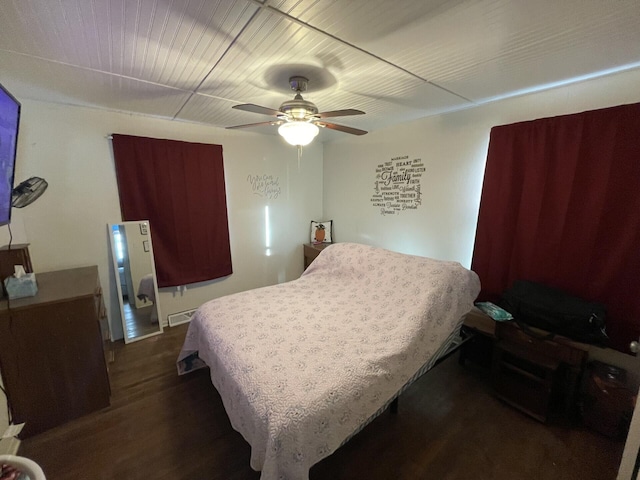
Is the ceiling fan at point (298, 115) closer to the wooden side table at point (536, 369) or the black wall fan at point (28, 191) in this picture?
the wooden side table at point (536, 369)

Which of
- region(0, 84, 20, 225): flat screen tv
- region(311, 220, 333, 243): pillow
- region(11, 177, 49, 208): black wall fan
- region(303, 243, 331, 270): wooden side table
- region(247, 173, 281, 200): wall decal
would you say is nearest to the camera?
region(0, 84, 20, 225): flat screen tv

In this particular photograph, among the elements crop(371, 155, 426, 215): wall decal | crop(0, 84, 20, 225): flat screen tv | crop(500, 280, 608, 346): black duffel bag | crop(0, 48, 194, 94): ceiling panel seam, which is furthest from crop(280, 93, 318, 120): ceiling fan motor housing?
crop(500, 280, 608, 346): black duffel bag

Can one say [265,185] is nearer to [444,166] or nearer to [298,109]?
[298,109]

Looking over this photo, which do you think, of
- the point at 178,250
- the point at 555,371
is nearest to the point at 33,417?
the point at 178,250

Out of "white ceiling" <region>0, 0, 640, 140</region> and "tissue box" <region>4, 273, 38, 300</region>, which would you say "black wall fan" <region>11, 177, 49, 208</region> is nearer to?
"white ceiling" <region>0, 0, 640, 140</region>

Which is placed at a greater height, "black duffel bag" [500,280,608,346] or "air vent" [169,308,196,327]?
"black duffel bag" [500,280,608,346]

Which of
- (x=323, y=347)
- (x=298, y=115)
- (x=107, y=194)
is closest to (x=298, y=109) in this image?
(x=298, y=115)

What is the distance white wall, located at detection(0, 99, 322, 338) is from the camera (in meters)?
2.21

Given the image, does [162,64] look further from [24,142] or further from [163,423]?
[163,423]

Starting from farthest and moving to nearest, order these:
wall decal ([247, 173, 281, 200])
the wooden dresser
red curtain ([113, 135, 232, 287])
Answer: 1. wall decal ([247, 173, 281, 200])
2. red curtain ([113, 135, 232, 287])
3. the wooden dresser

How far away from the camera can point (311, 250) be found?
3.69 m

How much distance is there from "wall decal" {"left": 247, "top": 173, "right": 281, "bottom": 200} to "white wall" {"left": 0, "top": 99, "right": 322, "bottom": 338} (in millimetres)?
62

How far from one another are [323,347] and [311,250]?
7.28ft

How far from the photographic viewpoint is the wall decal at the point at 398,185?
2.78m
